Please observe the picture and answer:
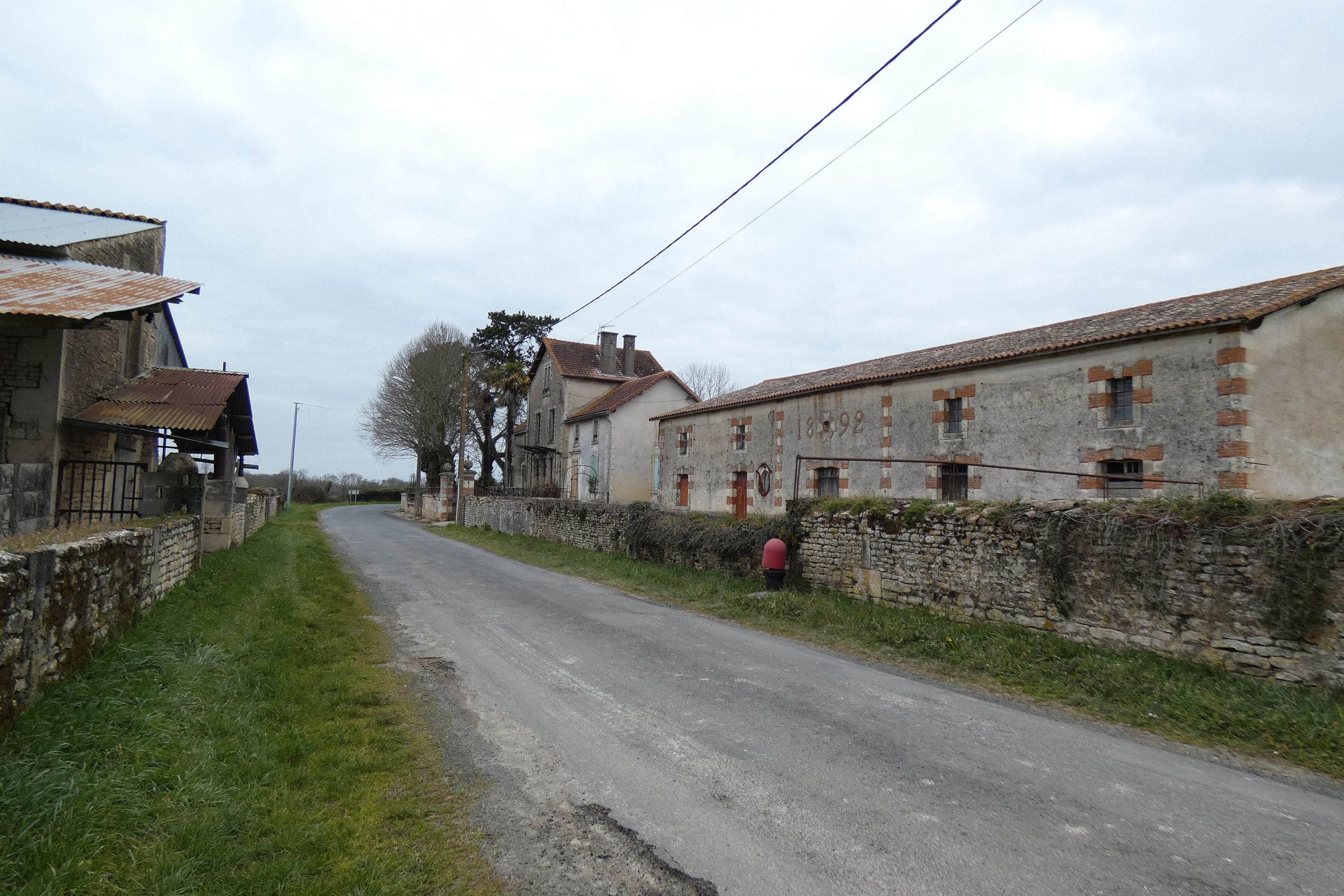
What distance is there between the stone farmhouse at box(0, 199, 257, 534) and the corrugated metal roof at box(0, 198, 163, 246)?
4 cm

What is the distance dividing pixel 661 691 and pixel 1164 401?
41.1ft

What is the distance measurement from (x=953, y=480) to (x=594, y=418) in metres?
21.1

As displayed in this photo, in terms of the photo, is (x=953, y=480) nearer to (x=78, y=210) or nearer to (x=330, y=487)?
(x=78, y=210)

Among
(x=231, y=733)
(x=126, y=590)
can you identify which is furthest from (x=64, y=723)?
(x=126, y=590)

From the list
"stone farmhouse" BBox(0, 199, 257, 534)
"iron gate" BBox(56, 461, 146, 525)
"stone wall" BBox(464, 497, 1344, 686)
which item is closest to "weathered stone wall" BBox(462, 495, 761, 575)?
"stone wall" BBox(464, 497, 1344, 686)

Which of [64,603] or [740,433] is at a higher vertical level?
[740,433]

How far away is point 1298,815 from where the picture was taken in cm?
442

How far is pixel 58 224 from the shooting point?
15.4m

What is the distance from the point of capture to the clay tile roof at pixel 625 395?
34.7 meters

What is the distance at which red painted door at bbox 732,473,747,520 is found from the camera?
2467cm

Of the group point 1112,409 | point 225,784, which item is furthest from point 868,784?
point 1112,409

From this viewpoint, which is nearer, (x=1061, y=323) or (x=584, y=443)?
(x=1061, y=323)

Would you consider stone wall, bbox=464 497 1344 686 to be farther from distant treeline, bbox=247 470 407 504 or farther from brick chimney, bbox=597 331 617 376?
distant treeline, bbox=247 470 407 504

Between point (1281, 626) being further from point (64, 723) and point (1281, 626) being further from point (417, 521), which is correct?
point (417, 521)
